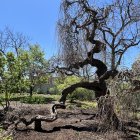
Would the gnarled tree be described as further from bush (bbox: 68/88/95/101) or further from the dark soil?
bush (bbox: 68/88/95/101)

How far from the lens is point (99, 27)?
→ 46.9ft

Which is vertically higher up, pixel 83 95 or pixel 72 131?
pixel 83 95

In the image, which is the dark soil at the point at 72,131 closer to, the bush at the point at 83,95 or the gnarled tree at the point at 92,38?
the gnarled tree at the point at 92,38

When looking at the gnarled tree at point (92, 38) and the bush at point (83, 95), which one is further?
the bush at point (83, 95)

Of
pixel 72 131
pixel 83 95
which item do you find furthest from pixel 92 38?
pixel 83 95

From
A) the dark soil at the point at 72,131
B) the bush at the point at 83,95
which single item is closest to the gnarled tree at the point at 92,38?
the dark soil at the point at 72,131

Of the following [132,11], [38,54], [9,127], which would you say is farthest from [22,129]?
[38,54]

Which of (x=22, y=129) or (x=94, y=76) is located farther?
(x=94, y=76)

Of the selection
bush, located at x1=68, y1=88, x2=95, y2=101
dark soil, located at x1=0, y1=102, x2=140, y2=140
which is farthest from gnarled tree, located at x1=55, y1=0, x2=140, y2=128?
bush, located at x1=68, y1=88, x2=95, y2=101

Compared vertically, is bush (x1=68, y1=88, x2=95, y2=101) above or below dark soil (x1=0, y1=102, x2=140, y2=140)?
above

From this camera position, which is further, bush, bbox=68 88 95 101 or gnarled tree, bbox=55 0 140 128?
bush, bbox=68 88 95 101

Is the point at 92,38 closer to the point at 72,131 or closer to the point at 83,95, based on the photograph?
the point at 72,131

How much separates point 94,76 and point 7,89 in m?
4.34

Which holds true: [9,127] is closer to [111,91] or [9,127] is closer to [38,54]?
[111,91]
